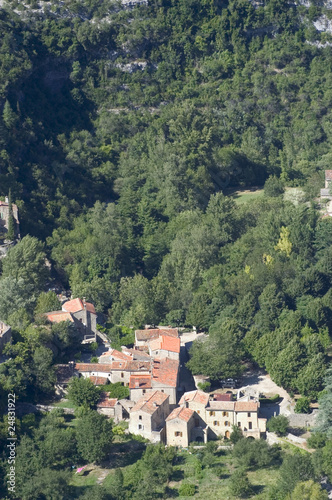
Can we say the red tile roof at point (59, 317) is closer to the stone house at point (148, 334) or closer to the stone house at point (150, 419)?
the stone house at point (148, 334)

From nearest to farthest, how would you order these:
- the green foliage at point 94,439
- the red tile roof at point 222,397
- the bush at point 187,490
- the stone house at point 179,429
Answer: the bush at point 187,490
the green foliage at point 94,439
the stone house at point 179,429
the red tile roof at point 222,397

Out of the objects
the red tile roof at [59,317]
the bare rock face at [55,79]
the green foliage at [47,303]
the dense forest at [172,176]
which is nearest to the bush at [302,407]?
the dense forest at [172,176]

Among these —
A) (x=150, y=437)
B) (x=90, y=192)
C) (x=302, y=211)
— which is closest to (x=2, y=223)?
(x=90, y=192)

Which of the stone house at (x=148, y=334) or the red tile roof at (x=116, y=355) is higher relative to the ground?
the stone house at (x=148, y=334)

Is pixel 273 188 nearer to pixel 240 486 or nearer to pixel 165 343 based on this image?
pixel 165 343

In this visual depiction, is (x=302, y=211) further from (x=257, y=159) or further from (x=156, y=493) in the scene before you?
(x=156, y=493)

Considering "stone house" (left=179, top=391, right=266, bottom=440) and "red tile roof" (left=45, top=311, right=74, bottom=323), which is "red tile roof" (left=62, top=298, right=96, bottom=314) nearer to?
"red tile roof" (left=45, top=311, right=74, bottom=323)

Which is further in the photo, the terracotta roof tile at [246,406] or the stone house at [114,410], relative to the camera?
the stone house at [114,410]
